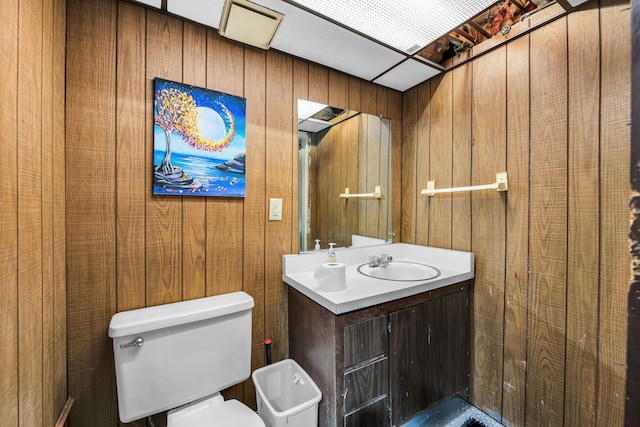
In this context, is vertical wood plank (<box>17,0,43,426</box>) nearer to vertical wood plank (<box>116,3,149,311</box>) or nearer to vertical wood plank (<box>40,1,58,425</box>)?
vertical wood plank (<box>40,1,58,425</box>)

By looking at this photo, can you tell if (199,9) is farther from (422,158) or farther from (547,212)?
(547,212)

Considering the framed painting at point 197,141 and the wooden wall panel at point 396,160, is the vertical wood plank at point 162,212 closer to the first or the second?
the framed painting at point 197,141

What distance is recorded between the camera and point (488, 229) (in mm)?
1491

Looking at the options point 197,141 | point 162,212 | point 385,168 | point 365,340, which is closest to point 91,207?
point 162,212

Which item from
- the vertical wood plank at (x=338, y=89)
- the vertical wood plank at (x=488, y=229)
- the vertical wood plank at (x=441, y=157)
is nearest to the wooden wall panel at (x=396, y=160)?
the vertical wood plank at (x=441, y=157)

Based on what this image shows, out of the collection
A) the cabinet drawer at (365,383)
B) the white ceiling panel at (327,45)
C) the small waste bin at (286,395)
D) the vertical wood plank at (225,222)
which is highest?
the white ceiling panel at (327,45)

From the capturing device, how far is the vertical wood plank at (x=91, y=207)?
1.08 metres

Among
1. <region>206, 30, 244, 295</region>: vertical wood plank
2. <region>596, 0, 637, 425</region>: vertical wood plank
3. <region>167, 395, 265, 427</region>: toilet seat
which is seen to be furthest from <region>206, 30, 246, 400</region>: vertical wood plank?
<region>596, 0, 637, 425</region>: vertical wood plank

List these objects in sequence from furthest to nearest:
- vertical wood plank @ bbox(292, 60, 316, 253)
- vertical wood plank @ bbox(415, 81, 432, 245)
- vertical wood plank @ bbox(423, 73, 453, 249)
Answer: vertical wood plank @ bbox(415, 81, 432, 245) → vertical wood plank @ bbox(423, 73, 453, 249) → vertical wood plank @ bbox(292, 60, 316, 253)

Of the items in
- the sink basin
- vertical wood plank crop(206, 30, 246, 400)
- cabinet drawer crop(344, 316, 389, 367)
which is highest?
vertical wood plank crop(206, 30, 246, 400)

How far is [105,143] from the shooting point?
1125mm

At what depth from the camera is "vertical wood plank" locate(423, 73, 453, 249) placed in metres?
1.68

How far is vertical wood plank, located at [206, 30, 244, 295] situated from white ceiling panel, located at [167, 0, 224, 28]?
9 cm

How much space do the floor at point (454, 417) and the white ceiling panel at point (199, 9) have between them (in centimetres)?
223
